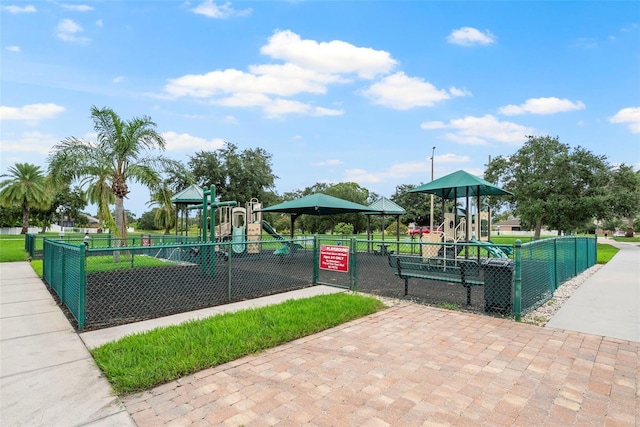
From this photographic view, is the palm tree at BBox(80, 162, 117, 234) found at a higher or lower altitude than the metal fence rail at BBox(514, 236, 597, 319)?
higher

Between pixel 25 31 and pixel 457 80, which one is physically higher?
pixel 457 80

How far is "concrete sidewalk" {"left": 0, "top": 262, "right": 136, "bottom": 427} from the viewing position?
277 cm

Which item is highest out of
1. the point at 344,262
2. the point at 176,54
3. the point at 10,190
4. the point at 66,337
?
the point at 176,54

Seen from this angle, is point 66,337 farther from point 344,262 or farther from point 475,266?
point 475,266

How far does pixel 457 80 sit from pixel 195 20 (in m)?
10.6

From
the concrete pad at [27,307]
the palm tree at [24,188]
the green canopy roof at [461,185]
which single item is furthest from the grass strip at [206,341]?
the palm tree at [24,188]

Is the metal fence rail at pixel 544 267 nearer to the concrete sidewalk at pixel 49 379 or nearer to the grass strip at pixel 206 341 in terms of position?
the grass strip at pixel 206 341

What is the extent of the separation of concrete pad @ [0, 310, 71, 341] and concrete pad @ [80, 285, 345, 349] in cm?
78

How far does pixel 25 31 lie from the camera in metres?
9.23

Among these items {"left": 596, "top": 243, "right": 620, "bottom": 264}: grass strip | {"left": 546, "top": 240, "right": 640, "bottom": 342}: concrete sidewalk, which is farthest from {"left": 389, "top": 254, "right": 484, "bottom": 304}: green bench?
{"left": 596, "top": 243, "right": 620, "bottom": 264}: grass strip

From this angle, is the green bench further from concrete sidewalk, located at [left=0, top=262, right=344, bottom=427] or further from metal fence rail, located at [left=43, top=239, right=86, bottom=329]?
metal fence rail, located at [left=43, top=239, right=86, bottom=329]

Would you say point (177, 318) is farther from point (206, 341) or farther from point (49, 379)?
point (49, 379)

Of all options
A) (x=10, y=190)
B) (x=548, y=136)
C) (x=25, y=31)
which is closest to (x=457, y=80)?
(x=25, y=31)

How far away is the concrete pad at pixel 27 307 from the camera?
19.8ft
